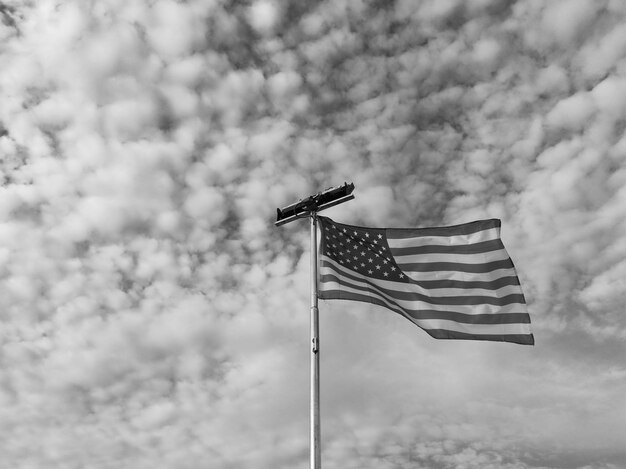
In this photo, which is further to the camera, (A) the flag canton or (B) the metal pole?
(A) the flag canton

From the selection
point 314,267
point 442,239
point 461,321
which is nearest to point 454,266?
point 442,239

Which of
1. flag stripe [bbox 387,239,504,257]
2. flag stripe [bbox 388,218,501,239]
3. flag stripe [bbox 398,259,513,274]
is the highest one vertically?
flag stripe [bbox 388,218,501,239]

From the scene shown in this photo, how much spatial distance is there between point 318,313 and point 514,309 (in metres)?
6.48

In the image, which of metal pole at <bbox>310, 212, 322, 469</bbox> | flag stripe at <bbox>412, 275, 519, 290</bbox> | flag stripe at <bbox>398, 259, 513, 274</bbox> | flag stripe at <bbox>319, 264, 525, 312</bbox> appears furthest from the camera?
flag stripe at <bbox>398, 259, 513, 274</bbox>

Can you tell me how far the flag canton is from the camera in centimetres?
1952

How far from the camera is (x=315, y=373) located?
53.4ft

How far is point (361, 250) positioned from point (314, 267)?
2.60 meters

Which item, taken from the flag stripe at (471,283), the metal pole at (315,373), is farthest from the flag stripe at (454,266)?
the metal pole at (315,373)

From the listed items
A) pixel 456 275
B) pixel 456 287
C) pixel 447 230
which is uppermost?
pixel 447 230

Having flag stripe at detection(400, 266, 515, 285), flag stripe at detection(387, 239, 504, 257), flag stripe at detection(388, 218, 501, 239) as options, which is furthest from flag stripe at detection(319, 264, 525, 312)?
flag stripe at detection(388, 218, 501, 239)

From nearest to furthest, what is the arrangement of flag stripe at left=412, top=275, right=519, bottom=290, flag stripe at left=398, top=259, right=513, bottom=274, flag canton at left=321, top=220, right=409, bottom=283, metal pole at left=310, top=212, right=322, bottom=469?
metal pole at left=310, top=212, right=322, bottom=469 < flag canton at left=321, top=220, right=409, bottom=283 < flag stripe at left=412, top=275, right=519, bottom=290 < flag stripe at left=398, top=259, right=513, bottom=274

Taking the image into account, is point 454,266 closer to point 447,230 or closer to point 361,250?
point 447,230

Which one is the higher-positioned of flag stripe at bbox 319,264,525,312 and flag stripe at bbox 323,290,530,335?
flag stripe at bbox 319,264,525,312

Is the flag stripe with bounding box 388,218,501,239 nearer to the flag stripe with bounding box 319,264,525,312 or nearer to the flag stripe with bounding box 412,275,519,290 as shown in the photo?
the flag stripe with bounding box 412,275,519,290
